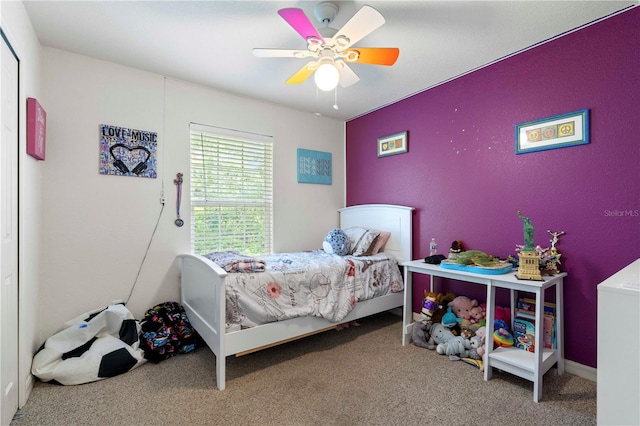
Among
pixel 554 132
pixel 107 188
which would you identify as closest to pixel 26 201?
pixel 107 188

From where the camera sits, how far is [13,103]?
5.37ft

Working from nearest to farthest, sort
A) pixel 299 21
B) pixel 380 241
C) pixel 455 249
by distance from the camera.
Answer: pixel 299 21
pixel 455 249
pixel 380 241

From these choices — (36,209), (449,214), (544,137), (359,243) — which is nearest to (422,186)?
(449,214)

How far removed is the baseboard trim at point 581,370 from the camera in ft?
6.50

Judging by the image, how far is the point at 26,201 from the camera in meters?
1.84

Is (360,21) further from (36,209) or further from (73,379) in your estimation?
(73,379)

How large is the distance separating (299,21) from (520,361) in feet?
7.84

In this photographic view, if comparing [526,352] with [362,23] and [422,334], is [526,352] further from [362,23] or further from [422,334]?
[362,23]

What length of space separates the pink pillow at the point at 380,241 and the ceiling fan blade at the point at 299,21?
207 centimetres

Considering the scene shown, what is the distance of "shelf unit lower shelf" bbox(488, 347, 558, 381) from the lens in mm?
1848

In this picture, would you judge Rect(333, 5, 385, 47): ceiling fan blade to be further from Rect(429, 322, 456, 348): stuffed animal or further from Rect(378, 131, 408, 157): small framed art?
Rect(429, 322, 456, 348): stuffed animal

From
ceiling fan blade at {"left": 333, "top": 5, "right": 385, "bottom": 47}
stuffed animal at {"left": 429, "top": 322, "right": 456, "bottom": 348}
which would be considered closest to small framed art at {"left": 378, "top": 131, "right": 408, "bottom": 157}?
ceiling fan blade at {"left": 333, "top": 5, "right": 385, "bottom": 47}

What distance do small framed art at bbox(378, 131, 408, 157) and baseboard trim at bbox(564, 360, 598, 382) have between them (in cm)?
220

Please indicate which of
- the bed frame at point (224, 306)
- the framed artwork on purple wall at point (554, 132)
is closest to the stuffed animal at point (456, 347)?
the bed frame at point (224, 306)
